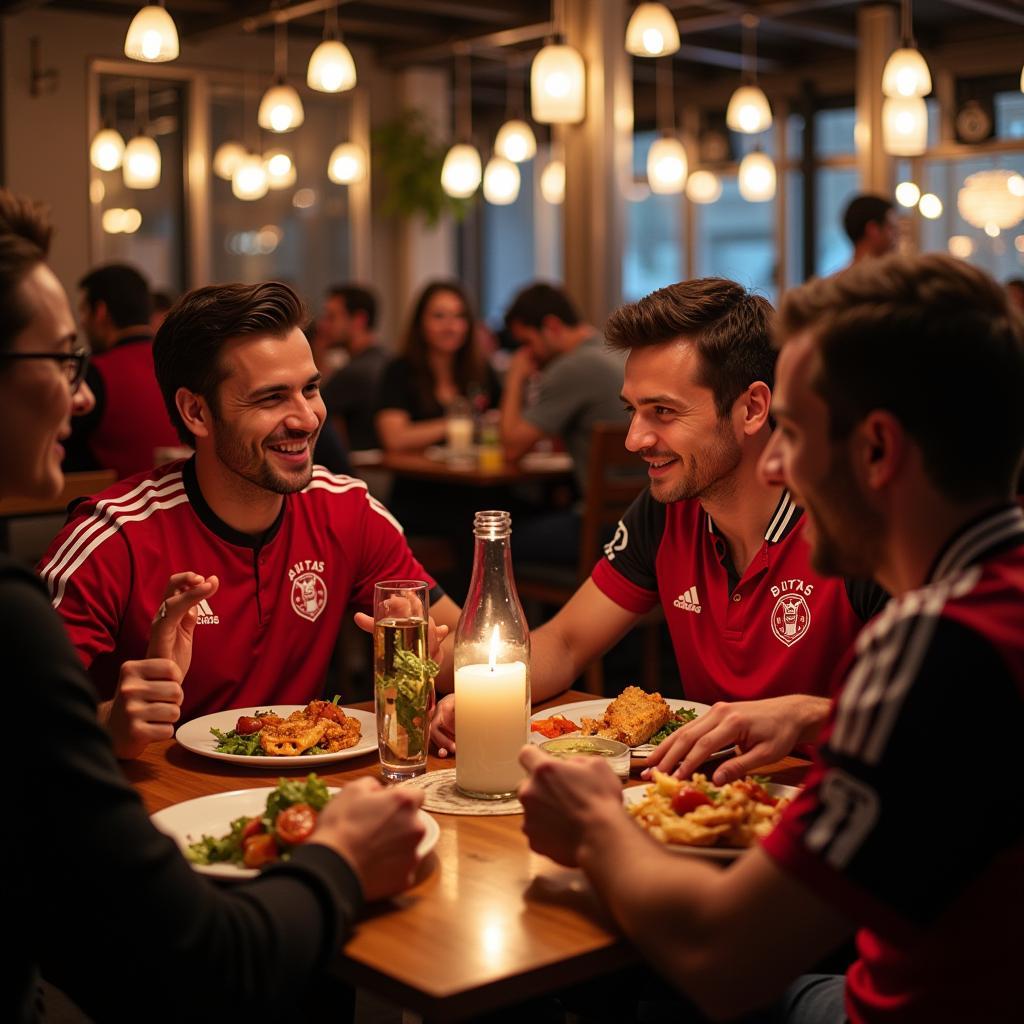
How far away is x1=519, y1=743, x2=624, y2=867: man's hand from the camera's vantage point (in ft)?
4.77

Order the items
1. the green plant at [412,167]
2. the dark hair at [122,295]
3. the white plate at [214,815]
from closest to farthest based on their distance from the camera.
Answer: the white plate at [214,815]
the dark hair at [122,295]
the green plant at [412,167]

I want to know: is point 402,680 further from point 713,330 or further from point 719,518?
point 713,330

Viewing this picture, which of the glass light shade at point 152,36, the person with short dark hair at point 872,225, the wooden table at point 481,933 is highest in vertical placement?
the glass light shade at point 152,36

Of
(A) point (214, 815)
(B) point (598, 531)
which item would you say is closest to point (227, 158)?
(B) point (598, 531)

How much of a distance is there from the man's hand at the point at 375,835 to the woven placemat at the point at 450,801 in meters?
0.26

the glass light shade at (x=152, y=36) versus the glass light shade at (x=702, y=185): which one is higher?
the glass light shade at (x=702, y=185)

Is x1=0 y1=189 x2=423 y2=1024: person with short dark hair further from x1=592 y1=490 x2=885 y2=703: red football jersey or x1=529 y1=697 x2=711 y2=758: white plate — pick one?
x1=592 y1=490 x2=885 y2=703: red football jersey

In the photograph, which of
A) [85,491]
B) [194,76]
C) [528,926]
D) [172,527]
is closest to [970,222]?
[194,76]

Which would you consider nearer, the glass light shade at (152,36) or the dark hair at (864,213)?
the glass light shade at (152,36)

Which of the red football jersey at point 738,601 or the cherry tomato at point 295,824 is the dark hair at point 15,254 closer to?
the cherry tomato at point 295,824

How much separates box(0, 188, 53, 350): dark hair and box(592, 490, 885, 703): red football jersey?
1204 millimetres

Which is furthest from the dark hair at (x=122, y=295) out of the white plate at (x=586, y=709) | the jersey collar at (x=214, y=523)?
the white plate at (x=586, y=709)

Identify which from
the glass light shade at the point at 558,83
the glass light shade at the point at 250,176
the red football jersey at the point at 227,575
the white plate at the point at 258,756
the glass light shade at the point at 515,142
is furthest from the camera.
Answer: the glass light shade at the point at 250,176

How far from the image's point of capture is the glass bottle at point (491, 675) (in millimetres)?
1804
